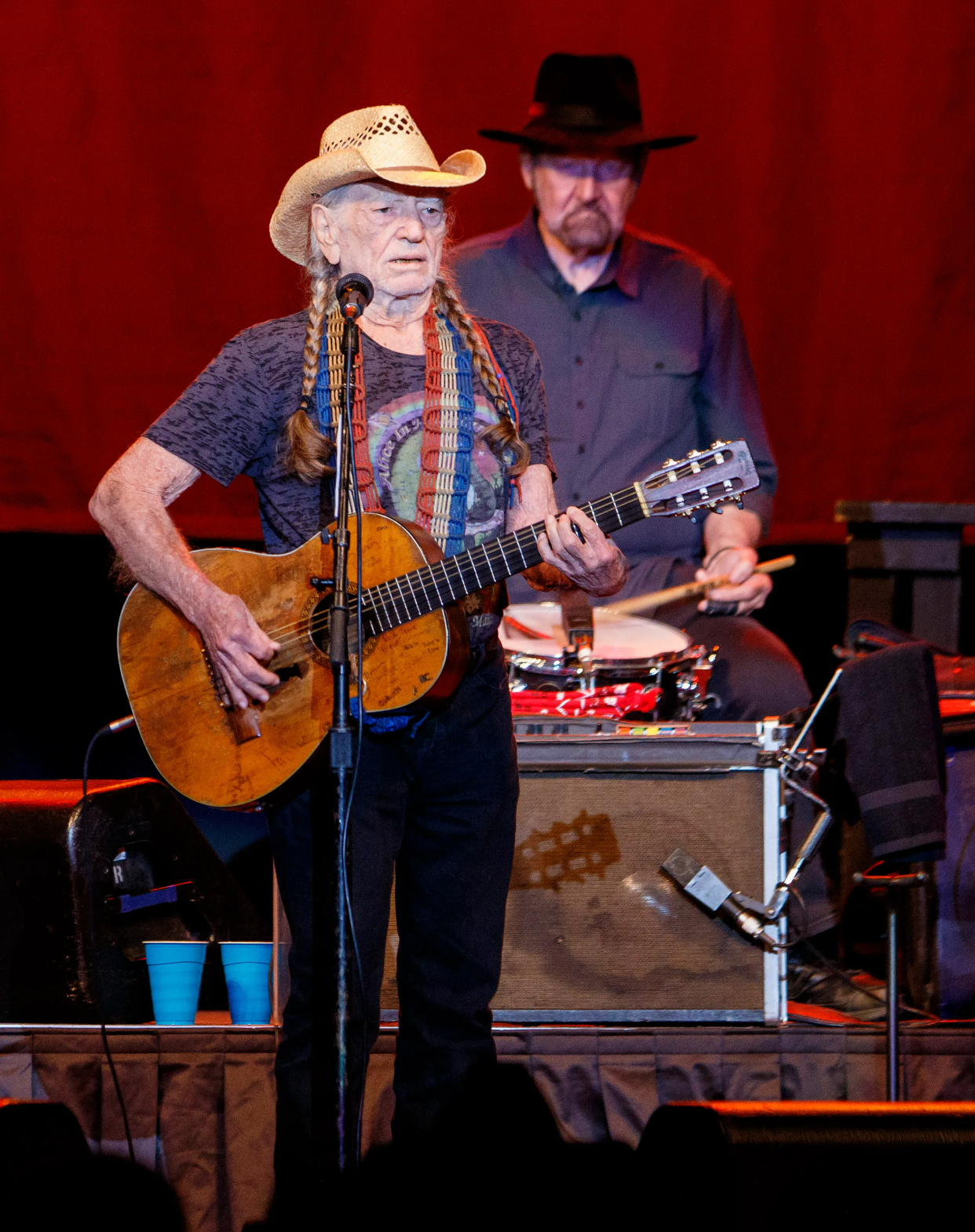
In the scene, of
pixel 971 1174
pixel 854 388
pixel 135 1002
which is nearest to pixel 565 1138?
pixel 135 1002

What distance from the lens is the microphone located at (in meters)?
2.23

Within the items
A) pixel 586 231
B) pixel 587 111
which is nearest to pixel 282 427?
pixel 587 111

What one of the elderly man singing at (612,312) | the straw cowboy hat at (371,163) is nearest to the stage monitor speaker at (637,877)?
the elderly man singing at (612,312)

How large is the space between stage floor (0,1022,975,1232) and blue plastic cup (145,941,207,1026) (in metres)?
0.08

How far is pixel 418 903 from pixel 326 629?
0.53 meters

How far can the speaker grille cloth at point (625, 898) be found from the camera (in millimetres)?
3178

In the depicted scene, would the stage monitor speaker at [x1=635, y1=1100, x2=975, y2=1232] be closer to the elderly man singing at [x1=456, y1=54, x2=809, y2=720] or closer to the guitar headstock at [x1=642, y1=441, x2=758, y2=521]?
the guitar headstock at [x1=642, y1=441, x2=758, y2=521]

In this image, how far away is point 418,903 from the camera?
2516mm

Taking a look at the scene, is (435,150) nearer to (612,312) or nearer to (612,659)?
(612,312)

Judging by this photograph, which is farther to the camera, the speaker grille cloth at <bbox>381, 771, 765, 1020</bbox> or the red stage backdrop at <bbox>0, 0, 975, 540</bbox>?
the red stage backdrop at <bbox>0, 0, 975, 540</bbox>

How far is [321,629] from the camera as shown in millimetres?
2586

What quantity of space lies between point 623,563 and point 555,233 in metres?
2.31

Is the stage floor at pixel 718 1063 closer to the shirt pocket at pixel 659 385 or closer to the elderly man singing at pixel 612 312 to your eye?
the elderly man singing at pixel 612 312

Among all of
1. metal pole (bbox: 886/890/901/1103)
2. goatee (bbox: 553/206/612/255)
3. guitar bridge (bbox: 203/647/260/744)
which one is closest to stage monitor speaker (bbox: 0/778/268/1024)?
guitar bridge (bbox: 203/647/260/744)
